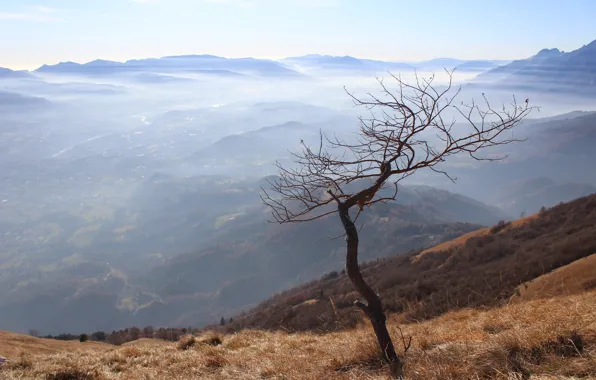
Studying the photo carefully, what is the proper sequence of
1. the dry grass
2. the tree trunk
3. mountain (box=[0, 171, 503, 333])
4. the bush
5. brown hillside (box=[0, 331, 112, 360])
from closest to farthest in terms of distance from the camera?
the dry grass → the tree trunk → the bush → brown hillside (box=[0, 331, 112, 360]) → mountain (box=[0, 171, 503, 333])

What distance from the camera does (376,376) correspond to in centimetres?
447

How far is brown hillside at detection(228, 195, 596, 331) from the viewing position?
509 inches

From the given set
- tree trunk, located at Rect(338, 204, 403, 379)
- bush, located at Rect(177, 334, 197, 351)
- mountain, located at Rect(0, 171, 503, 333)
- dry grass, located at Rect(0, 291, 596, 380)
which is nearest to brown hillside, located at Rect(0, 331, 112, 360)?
bush, located at Rect(177, 334, 197, 351)

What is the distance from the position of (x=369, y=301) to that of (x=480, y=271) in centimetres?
1298

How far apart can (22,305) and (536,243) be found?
165261mm

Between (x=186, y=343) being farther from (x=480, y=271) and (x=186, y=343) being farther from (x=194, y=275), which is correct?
(x=194, y=275)

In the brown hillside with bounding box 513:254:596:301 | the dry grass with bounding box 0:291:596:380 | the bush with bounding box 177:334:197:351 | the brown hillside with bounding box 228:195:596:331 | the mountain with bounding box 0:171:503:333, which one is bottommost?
the mountain with bounding box 0:171:503:333

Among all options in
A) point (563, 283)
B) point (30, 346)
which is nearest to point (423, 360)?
point (563, 283)

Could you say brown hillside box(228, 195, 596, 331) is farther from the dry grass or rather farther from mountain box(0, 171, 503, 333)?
mountain box(0, 171, 503, 333)

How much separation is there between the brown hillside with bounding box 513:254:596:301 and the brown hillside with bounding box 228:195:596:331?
51cm

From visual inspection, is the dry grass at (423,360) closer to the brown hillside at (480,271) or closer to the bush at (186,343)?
the bush at (186,343)

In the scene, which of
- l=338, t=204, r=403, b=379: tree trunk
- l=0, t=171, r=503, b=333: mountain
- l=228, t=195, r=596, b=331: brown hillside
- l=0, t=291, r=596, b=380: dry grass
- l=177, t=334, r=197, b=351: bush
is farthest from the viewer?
l=0, t=171, r=503, b=333: mountain

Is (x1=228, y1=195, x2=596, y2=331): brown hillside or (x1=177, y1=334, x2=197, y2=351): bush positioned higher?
(x1=177, y1=334, x2=197, y2=351): bush

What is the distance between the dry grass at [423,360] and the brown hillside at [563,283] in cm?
305
